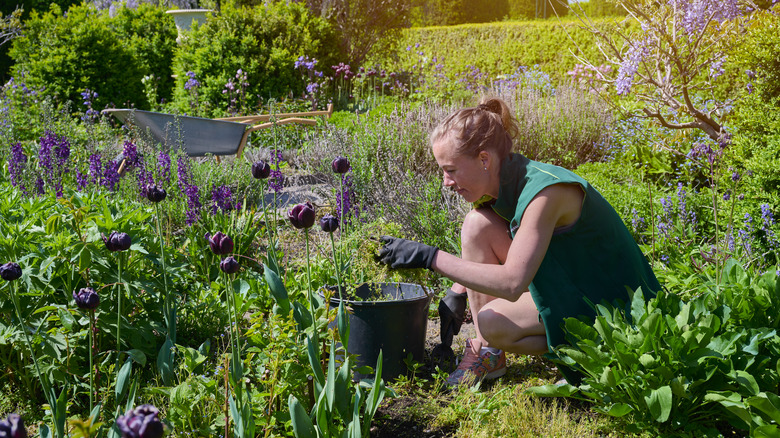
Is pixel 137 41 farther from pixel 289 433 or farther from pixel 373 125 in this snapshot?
pixel 289 433

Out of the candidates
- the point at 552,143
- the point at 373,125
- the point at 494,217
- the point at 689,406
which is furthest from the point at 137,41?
the point at 689,406

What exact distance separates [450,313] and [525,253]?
21.4 inches

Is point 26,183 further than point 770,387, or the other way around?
point 26,183

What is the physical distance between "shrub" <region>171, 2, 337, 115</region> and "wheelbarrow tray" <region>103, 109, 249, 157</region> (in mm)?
3141

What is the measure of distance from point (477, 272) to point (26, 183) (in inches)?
102

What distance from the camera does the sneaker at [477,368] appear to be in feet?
7.13

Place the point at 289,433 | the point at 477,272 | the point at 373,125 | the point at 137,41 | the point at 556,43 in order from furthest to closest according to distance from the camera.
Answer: the point at 556,43 < the point at 137,41 < the point at 373,125 < the point at 477,272 < the point at 289,433

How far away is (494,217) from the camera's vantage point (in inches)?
88.3

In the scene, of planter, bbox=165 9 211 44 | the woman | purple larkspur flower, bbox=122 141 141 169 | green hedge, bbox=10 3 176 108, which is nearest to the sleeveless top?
the woman

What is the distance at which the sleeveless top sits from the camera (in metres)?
2.02

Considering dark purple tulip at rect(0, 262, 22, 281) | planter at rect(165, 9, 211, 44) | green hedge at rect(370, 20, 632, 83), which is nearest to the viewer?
dark purple tulip at rect(0, 262, 22, 281)

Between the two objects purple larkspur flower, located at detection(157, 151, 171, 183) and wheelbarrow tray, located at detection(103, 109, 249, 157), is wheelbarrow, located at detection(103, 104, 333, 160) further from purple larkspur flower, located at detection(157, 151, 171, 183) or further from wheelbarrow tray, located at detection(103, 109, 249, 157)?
purple larkspur flower, located at detection(157, 151, 171, 183)

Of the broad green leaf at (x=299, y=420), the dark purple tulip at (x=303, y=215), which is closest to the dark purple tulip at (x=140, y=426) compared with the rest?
the broad green leaf at (x=299, y=420)

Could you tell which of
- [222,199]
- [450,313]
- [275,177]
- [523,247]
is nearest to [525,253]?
[523,247]
